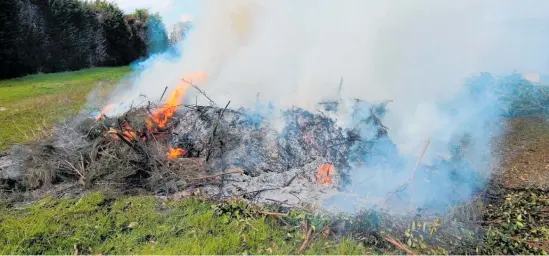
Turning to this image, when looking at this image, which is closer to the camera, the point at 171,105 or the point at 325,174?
the point at 325,174

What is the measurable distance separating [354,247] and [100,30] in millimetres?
20763

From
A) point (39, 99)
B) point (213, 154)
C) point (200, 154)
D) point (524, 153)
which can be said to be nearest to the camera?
point (213, 154)

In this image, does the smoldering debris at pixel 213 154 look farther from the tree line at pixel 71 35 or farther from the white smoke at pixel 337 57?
the tree line at pixel 71 35

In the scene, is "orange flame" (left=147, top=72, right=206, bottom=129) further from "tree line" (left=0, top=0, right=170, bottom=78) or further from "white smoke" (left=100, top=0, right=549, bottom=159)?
"tree line" (left=0, top=0, right=170, bottom=78)

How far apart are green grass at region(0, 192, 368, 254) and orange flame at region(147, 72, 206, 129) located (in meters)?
2.10

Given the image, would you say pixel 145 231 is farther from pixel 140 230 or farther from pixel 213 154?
pixel 213 154

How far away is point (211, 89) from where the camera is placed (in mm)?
7469

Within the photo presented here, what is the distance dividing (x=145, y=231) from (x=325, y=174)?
8.37ft

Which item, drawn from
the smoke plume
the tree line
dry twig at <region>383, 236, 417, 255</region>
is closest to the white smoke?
the smoke plume

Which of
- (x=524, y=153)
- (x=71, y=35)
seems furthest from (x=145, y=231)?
(x=71, y=35)

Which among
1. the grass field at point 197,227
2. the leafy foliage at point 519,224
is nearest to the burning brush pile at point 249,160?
the grass field at point 197,227

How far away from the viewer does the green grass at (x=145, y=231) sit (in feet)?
12.1

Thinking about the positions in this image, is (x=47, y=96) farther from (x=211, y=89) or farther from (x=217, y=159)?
(x=217, y=159)

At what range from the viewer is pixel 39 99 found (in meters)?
11.1
